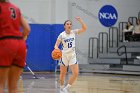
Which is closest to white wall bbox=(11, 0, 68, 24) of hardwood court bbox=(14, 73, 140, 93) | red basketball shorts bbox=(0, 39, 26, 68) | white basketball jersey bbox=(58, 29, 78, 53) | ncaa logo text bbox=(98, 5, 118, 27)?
ncaa logo text bbox=(98, 5, 118, 27)

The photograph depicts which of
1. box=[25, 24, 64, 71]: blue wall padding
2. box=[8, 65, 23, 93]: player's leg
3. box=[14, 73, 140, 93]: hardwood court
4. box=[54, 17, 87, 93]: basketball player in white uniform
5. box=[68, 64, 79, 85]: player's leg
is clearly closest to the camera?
box=[8, 65, 23, 93]: player's leg

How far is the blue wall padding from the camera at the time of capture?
23.3 m

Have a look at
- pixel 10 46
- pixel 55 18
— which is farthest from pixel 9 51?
pixel 55 18

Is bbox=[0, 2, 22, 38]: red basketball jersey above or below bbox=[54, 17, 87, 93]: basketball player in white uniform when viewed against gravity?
above

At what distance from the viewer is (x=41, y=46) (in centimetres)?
2339

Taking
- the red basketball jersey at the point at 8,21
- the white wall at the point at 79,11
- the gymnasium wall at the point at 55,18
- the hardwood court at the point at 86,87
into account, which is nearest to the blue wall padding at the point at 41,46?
the gymnasium wall at the point at 55,18

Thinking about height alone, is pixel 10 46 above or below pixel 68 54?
above

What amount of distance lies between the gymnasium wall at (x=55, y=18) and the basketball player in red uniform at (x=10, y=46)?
17650 mm

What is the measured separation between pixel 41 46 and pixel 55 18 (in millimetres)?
1956

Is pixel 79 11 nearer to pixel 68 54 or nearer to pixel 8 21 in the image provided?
pixel 68 54

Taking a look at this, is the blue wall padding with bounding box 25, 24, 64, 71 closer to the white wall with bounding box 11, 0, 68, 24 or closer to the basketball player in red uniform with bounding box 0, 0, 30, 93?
the white wall with bounding box 11, 0, 68, 24

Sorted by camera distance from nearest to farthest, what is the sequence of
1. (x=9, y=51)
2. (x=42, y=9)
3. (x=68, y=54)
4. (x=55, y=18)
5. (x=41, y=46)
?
1. (x=9, y=51)
2. (x=68, y=54)
3. (x=41, y=46)
4. (x=55, y=18)
5. (x=42, y=9)

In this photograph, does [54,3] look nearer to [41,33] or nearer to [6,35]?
[41,33]

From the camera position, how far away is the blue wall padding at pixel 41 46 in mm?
23266
